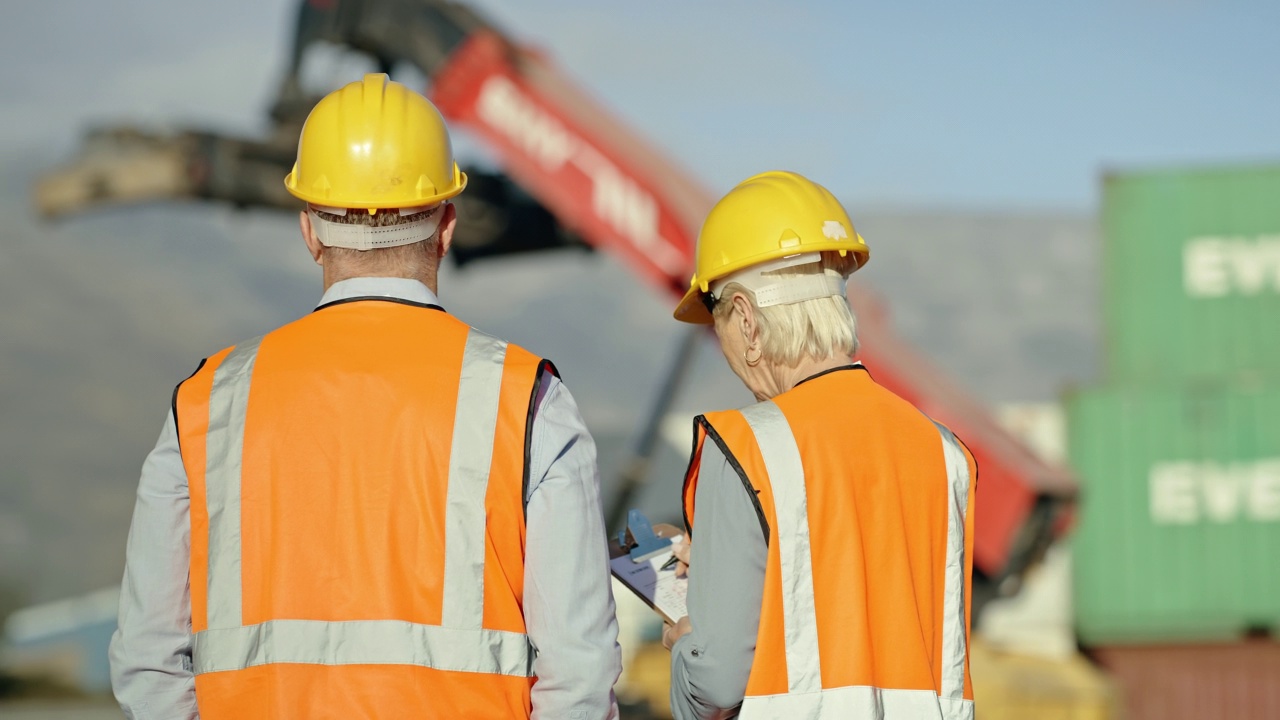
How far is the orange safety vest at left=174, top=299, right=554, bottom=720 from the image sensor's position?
6.27 feet

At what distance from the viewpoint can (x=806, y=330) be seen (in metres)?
2.23

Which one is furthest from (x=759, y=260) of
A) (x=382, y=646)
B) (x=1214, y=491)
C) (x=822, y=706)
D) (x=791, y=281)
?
(x=1214, y=491)

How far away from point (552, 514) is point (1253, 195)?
633 inches

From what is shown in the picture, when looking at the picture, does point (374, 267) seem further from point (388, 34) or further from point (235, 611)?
point (388, 34)

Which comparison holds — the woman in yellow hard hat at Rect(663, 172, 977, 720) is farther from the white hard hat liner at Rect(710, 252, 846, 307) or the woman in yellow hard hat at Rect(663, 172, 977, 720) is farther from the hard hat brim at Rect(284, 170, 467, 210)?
the hard hat brim at Rect(284, 170, 467, 210)

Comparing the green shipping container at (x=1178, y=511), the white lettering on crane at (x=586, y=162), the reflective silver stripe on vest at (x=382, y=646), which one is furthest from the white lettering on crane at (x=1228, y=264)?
the reflective silver stripe on vest at (x=382, y=646)

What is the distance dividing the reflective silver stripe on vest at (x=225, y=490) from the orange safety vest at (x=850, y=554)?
757 mm

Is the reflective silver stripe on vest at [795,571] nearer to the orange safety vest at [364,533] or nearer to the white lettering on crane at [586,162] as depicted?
the orange safety vest at [364,533]

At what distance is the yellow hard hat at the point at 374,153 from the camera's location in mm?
2127

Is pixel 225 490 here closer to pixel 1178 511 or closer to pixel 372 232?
pixel 372 232

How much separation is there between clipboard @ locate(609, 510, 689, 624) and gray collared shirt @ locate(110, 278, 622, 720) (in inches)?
9.7

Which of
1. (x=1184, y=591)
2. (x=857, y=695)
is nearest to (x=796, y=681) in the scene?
(x=857, y=695)

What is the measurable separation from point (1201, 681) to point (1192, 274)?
17.0ft

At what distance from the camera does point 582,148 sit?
10.7m
